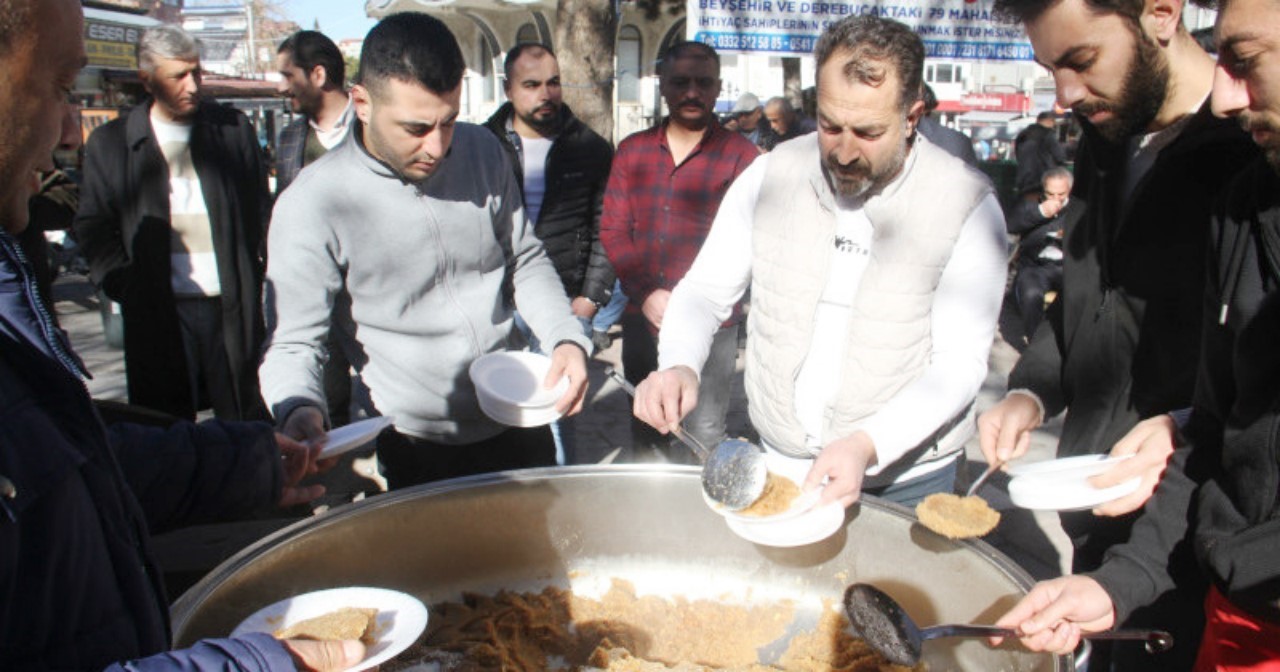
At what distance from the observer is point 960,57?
842cm

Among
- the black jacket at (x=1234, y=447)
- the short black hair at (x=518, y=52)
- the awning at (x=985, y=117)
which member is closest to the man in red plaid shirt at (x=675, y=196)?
the short black hair at (x=518, y=52)

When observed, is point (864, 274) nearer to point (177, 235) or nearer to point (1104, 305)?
point (1104, 305)

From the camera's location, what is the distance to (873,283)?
1937mm

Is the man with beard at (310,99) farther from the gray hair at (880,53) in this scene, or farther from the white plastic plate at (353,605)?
the white plastic plate at (353,605)

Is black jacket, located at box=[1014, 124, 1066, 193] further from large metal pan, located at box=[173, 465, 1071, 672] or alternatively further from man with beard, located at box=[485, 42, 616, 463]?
large metal pan, located at box=[173, 465, 1071, 672]

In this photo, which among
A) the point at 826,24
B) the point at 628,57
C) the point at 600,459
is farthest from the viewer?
the point at 628,57

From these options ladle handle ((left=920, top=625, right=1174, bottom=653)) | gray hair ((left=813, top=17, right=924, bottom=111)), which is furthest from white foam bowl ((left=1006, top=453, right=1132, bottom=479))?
gray hair ((left=813, top=17, right=924, bottom=111))

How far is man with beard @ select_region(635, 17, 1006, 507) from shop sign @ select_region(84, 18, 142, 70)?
18.4 meters

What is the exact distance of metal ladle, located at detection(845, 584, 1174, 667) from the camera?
139cm

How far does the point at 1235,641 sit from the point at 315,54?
392cm

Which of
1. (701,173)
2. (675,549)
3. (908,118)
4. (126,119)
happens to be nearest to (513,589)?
(675,549)

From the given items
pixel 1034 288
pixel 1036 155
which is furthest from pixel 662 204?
pixel 1036 155

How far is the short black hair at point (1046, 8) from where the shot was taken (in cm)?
175

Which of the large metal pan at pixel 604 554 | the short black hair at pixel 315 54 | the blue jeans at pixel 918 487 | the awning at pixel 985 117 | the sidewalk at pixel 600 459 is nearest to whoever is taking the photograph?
the large metal pan at pixel 604 554
